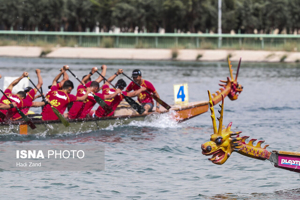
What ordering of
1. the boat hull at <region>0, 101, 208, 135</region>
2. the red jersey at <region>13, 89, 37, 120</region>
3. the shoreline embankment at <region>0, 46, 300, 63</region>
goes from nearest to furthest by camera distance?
the boat hull at <region>0, 101, 208, 135</region> → the red jersey at <region>13, 89, 37, 120</region> → the shoreline embankment at <region>0, 46, 300, 63</region>

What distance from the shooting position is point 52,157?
15.3 metres

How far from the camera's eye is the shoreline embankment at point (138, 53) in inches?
2672

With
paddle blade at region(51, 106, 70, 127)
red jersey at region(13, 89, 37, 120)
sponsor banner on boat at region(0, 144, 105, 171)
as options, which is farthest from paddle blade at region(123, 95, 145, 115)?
red jersey at region(13, 89, 37, 120)

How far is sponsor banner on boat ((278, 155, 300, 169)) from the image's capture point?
10500 mm

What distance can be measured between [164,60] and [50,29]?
2351cm

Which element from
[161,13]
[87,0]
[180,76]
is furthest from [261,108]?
[87,0]

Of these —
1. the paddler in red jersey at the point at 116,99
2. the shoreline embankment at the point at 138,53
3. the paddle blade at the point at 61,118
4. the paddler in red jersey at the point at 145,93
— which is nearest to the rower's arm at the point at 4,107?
the paddle blade at the point at 61,118

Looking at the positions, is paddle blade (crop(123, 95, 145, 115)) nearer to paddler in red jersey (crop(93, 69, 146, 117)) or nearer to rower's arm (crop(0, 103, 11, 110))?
paddler in red jersey (crop(93, 69, 146, 117))

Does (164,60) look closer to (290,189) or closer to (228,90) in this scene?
(228,90)

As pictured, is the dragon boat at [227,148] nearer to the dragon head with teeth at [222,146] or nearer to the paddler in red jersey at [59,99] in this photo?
the dragon head with teeth at [222,146]

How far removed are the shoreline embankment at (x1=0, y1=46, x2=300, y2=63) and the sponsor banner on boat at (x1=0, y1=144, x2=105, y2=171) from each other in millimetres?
52042

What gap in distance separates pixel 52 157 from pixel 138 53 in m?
57.0

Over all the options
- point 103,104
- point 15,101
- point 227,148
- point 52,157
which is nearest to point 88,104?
point 103,104

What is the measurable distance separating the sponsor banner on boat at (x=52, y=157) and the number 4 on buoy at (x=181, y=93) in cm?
518
